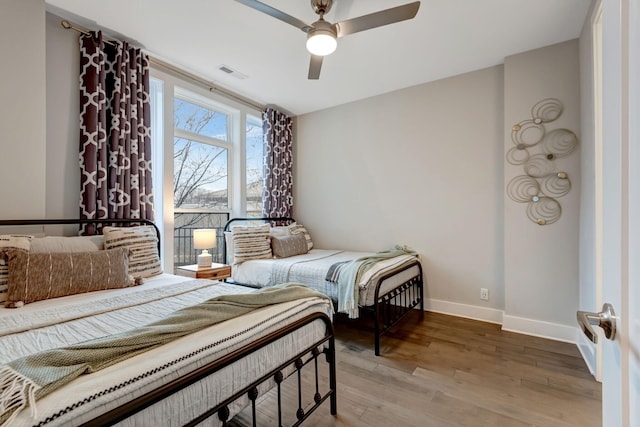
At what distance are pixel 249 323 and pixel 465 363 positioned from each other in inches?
71.4

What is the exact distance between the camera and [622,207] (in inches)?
21.6

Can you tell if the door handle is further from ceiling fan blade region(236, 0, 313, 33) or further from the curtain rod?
the curtain rod

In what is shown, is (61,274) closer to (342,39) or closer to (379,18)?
(379,18)

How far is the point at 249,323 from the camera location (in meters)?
1.26

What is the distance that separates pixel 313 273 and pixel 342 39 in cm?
209

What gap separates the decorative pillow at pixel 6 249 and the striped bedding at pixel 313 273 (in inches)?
65.9

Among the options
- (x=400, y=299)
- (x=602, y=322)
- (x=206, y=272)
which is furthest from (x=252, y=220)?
(x=602, y=322)

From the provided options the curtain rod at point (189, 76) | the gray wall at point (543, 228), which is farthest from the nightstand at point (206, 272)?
the gray wall at point (543, 228)

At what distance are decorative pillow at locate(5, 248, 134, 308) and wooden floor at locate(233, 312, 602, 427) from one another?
119 cm

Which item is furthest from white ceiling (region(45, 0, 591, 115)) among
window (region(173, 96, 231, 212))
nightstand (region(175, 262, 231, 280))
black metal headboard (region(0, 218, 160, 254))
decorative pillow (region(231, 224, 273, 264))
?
nightstand (region(175, 262, 231, 280))

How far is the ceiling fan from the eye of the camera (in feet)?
5.93

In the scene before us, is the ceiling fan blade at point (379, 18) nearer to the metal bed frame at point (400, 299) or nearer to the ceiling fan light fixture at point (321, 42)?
the ceiling fan light fixture at point (321, 42)

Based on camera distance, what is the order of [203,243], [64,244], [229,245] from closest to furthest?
[64,244]
[203,243]
[229,245]

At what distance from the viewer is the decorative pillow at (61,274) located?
161 centimetres
